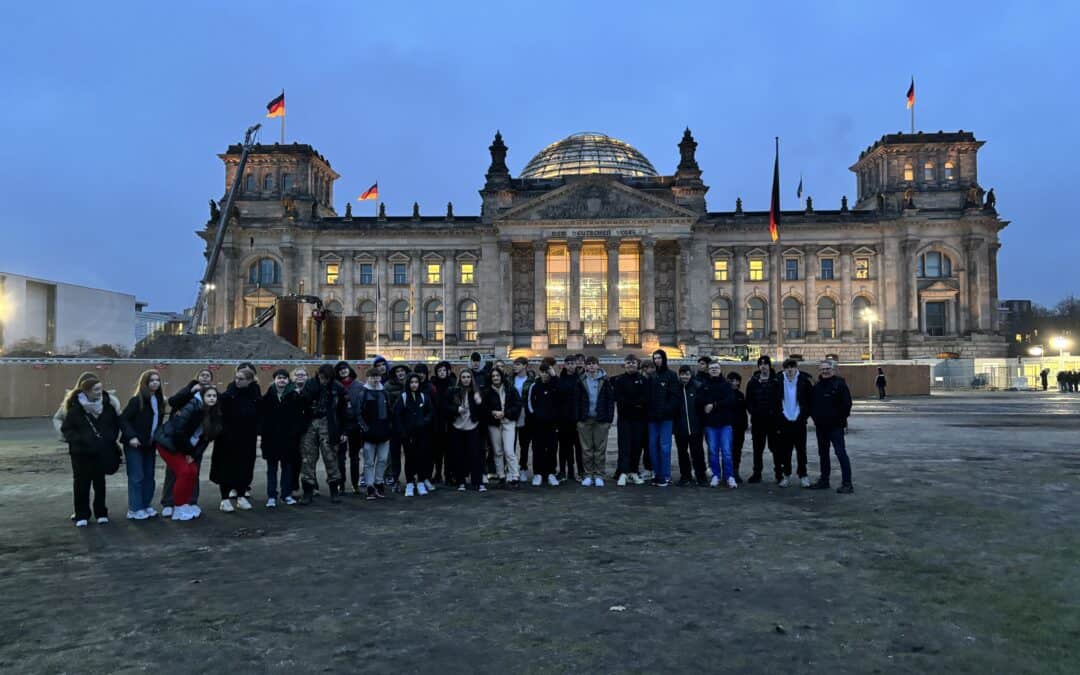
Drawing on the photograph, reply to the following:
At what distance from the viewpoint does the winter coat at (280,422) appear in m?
10.7

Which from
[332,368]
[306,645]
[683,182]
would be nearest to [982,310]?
[683,182]

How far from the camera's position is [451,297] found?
6744 cm

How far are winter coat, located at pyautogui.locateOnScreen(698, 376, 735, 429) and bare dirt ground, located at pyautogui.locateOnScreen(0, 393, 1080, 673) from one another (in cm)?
123

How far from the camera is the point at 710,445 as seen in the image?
1258 cm

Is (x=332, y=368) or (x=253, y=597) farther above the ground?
(x=332, y=368)

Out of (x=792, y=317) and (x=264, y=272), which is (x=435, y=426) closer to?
(x=792, y=317)

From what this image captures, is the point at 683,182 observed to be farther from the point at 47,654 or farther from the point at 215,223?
the point at 47,654

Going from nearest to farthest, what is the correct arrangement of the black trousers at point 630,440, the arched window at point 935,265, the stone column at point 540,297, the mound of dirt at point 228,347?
the black trousers at point 630,440 → the mound of dirt at point 228,347 → the stone column at point 540,297 → the arched window at point 935,265

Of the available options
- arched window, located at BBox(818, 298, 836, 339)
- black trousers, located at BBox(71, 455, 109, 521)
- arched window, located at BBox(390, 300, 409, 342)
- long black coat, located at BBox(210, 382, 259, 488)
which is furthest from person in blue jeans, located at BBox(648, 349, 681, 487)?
arched window, located at BBox(818, 298, 836, 339)

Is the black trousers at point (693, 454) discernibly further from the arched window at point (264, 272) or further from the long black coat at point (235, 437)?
the arched window at point (264, 272)

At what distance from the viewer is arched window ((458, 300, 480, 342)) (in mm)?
67688

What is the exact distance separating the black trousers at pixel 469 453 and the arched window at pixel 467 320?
55594 mm

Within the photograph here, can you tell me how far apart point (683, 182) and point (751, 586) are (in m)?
62.0

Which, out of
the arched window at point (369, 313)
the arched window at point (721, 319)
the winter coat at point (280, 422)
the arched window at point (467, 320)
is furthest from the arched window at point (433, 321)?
the winter coat at point (280, 422)
